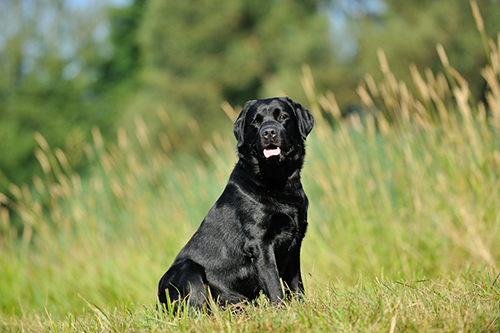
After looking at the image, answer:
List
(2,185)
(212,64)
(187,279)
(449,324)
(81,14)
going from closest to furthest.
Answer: (449,324) → (187,279) → (2,185) → (212,64) → (81,14)

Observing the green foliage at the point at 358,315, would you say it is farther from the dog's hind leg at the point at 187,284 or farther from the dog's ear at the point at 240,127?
the dog's ear at the point at 240,127

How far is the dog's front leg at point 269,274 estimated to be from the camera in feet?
8.48

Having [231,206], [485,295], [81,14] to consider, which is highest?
[81,14]

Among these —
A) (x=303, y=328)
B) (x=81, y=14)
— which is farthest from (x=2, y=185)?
(x=303, y=328)

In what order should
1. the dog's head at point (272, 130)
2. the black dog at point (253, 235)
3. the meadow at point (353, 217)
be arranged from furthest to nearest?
the meadow at point (353, 217) → the dog's head at point (272, 130) → the black dog at point (253, 235)

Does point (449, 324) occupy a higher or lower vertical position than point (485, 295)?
higher

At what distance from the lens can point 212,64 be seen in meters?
15.6

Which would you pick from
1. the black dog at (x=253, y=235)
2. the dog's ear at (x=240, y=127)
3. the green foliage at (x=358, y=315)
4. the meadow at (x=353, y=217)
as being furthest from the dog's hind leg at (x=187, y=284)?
the dog's ear at (x=240, y=127)

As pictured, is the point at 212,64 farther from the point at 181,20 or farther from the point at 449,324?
the point at 449,324

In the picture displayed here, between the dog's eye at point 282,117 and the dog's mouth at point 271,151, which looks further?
the dog's eye at point 282,117

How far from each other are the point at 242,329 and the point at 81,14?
2036cm

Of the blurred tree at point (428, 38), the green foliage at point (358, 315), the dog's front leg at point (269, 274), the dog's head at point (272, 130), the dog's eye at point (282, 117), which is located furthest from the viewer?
the blurred tree at point (428, 38)

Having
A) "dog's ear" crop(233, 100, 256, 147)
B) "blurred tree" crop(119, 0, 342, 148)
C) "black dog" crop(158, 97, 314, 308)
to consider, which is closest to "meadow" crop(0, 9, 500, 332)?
"black dog" crop(158, 97, 314, 308)

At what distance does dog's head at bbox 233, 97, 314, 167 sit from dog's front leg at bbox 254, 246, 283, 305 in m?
0.56
